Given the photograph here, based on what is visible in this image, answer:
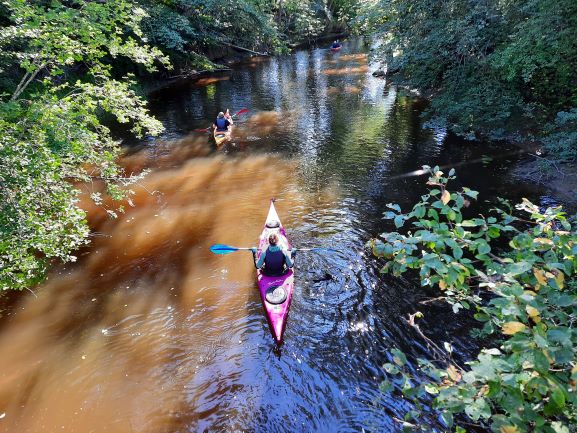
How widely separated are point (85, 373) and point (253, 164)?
25.3 ft

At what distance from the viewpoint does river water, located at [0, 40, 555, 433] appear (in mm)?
4727

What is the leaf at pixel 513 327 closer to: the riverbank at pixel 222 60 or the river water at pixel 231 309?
the river water at pixel 231 309

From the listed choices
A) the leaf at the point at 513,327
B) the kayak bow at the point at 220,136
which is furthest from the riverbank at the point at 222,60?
the leaf at the point at 513,327

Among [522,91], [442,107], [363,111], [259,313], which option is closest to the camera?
[259,313]

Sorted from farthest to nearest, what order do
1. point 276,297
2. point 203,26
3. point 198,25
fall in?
point 203,26
point 198,25
point 276,297

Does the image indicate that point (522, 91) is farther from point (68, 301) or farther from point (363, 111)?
point (68, 301)

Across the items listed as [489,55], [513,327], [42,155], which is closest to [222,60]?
[489,55]

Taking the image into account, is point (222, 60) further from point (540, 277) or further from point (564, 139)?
point (540, 277)

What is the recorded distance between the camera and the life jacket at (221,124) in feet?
44.4

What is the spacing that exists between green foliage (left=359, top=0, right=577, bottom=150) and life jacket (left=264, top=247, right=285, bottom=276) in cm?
752

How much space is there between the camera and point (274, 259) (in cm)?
625

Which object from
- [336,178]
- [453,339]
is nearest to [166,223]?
[336,178]

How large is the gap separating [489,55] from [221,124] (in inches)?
361

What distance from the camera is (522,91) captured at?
11.0m
